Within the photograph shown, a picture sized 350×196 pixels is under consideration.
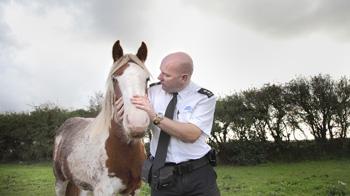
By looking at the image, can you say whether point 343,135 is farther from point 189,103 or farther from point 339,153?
point 189,103

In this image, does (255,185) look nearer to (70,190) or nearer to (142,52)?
(70,190)

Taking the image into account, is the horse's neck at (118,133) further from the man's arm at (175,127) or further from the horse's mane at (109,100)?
the man's arm at (175,127)

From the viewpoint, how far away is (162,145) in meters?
3.62

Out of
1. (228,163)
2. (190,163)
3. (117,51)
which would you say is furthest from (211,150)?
(228,163)

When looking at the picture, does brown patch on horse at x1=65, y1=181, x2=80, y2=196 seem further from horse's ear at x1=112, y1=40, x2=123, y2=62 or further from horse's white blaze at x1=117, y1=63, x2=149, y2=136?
horse's white blaze at x1=117, y1=63, x2=149, y2=136

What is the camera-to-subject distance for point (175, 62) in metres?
3.49

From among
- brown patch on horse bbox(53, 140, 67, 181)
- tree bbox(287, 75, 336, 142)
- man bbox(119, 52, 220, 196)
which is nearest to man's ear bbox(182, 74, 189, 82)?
man bbox(119, 52, 220, 196)

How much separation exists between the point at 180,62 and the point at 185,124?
0.47 metres

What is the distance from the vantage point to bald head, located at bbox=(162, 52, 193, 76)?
3.49 meters

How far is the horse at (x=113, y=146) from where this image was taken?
4.38 m

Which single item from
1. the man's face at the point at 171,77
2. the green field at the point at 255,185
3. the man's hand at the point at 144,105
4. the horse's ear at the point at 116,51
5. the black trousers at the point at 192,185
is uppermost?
the horse's ear at the point at 116,51

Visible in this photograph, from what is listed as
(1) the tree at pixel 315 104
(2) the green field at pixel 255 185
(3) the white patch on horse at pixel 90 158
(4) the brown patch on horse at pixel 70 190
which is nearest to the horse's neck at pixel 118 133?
(3) the white patch on horse at pixel 90 158

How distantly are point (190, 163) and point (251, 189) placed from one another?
9804 mm

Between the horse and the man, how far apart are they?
0.28m
